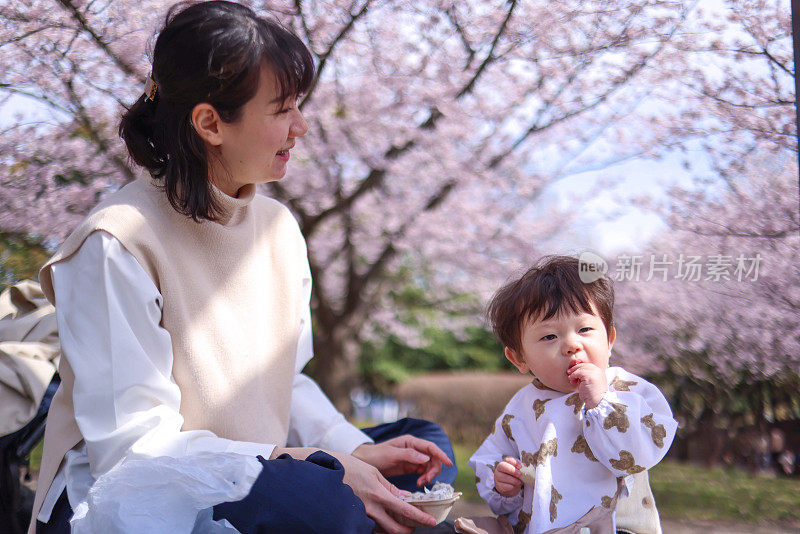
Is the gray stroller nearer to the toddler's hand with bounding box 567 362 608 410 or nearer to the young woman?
the young woman

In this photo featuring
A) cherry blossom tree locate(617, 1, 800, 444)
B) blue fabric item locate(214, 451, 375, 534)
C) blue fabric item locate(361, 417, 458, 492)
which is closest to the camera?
blue fabric item locate(214, 451, 375, 534)

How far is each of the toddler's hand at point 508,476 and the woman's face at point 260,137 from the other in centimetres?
82

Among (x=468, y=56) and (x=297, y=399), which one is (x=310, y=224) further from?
(x=297, y=399)

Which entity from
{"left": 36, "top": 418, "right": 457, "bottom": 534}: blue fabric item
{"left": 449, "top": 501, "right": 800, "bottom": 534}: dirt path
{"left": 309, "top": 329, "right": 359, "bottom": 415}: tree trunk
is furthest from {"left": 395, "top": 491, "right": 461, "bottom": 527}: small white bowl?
{"left": 309, "top": 329, "right": 359, "bottom": 415}: tree trunk

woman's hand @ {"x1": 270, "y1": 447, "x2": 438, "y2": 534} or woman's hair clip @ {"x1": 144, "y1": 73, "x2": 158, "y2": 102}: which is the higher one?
woman's hair clip @ {"x1": 144, "y1": 73, "x2": 158, "y2": 102}

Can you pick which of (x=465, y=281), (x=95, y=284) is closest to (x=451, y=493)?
(x=95, y=284)

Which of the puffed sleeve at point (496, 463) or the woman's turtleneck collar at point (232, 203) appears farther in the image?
the woman's turtleneck collar at point (232, 203)

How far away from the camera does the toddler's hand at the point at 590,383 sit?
1.37 metres

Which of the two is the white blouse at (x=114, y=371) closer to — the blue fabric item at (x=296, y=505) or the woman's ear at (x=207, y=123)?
the blue fabric item at (x=296, y=505)

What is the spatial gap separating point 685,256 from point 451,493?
1352 millimetres

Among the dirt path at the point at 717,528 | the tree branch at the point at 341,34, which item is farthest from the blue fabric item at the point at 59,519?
the tree branch at the point at 341,34

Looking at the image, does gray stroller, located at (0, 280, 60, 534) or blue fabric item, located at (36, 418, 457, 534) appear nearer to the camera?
blue fabric item, located at (36, 418, 457, 534)

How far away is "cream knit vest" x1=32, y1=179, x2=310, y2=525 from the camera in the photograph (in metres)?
1.49

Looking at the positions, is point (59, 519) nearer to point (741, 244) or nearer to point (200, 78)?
point (200, 78)
